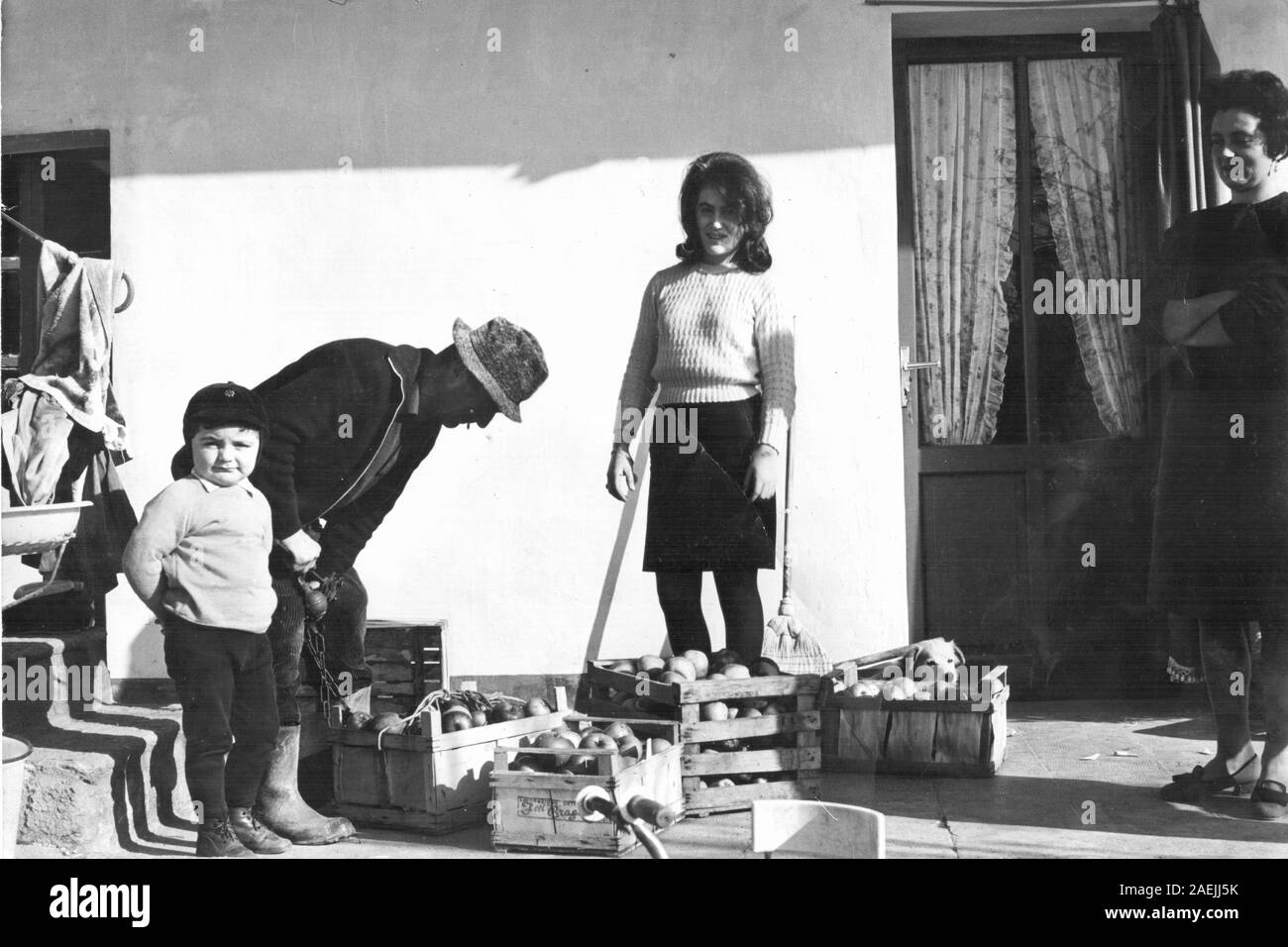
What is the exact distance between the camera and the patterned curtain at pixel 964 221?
6094mm

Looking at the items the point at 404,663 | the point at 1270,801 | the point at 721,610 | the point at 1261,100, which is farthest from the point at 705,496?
the point at 1261,100

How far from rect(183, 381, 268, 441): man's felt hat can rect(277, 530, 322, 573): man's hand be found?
42cm

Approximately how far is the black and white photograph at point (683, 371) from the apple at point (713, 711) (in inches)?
2.2

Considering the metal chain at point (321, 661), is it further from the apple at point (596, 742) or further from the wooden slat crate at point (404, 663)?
the apple at point (596, 742)

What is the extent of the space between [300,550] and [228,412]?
0.60 meters

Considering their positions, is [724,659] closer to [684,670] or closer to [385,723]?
[684,670]

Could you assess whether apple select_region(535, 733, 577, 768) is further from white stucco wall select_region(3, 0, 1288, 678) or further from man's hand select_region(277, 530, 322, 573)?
man's hand select_region(277, 530, 322, 573)

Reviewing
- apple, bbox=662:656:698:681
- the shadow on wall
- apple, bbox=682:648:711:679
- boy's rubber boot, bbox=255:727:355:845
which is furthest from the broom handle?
boy's rubber boot, bbox=255:727:355:845

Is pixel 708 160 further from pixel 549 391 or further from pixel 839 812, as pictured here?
pixel 839 812

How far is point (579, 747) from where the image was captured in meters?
4.84

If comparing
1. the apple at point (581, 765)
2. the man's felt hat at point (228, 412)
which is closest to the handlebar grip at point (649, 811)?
the apple at point (581, 765)

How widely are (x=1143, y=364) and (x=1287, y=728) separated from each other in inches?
72.2
